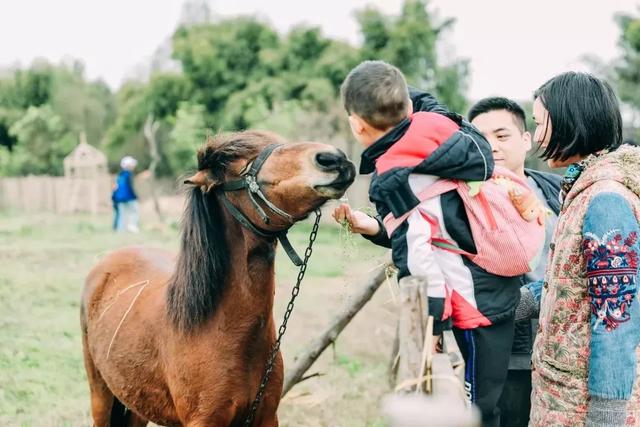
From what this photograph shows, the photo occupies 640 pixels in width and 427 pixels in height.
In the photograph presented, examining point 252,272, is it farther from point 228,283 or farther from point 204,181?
point 204,181

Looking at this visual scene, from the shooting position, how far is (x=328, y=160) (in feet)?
8.75

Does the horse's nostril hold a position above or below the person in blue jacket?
above

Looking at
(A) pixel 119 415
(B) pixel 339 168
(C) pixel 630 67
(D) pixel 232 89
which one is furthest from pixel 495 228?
(D) pixel 232 89

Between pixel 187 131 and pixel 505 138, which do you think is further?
pixel 187 131

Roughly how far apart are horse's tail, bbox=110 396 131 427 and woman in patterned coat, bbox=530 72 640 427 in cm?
285

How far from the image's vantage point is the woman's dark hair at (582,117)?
93.0 inches

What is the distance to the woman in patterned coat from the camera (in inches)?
83.0

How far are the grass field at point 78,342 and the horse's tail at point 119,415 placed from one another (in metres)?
1.02

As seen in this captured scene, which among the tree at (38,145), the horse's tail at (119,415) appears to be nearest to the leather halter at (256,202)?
the horse's tail at (119,415)

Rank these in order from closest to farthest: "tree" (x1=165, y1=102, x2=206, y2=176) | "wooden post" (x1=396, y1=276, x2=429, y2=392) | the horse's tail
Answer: "wooden post" (x1=396, y1=276, x2=429, y2=392) → the horse's tail → "tree" (x1=165, y1=102, x2=206, y2=176)

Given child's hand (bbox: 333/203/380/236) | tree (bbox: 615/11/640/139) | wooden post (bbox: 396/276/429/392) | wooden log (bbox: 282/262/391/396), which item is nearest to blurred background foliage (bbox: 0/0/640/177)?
tree (bbox: 615/11/640/139)

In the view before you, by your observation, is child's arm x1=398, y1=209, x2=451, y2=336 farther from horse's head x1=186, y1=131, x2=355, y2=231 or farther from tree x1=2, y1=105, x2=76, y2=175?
tree x1=2, y1=105, x2=76, y2=175

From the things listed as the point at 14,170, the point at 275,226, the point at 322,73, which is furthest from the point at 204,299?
the point at 14,170

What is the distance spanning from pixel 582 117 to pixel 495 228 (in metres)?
0.54
